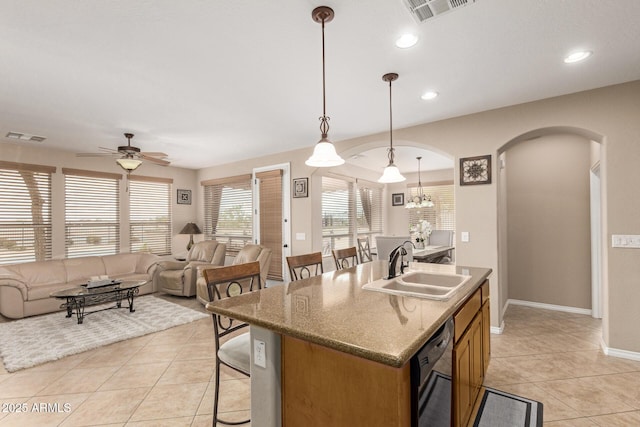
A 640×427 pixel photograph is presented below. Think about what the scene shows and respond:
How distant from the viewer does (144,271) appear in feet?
17.8

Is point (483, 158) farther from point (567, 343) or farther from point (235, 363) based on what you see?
point (235, 363)

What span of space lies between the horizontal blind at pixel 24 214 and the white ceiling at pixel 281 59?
4.29ft

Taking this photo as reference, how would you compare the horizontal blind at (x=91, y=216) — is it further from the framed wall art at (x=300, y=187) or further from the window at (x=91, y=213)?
the framed wall art at (x=300, y=187)

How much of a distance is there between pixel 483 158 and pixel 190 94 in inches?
130

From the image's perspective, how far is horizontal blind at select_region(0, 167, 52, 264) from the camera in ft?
15.0

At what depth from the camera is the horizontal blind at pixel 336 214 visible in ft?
19.4

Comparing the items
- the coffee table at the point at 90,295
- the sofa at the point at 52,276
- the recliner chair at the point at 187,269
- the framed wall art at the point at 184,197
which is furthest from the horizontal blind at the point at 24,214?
the framed wall art at the point at 184,197

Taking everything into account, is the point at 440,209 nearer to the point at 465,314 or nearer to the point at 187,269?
the point at 187,269

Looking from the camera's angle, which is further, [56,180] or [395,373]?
[56,180]

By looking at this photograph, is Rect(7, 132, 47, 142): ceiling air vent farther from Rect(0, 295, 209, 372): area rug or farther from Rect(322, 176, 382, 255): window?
Rect(322, 176, 382, 255): window

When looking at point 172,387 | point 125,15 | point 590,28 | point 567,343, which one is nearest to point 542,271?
point 567,343

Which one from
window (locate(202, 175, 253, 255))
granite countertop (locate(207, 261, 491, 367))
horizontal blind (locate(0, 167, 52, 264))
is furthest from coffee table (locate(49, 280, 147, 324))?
granite countertop (locate(207, 261, 491, 367))

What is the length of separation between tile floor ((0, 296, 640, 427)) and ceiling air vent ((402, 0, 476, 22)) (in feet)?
8.89

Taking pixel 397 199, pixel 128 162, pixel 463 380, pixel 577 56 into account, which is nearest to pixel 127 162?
pixel 128 162
